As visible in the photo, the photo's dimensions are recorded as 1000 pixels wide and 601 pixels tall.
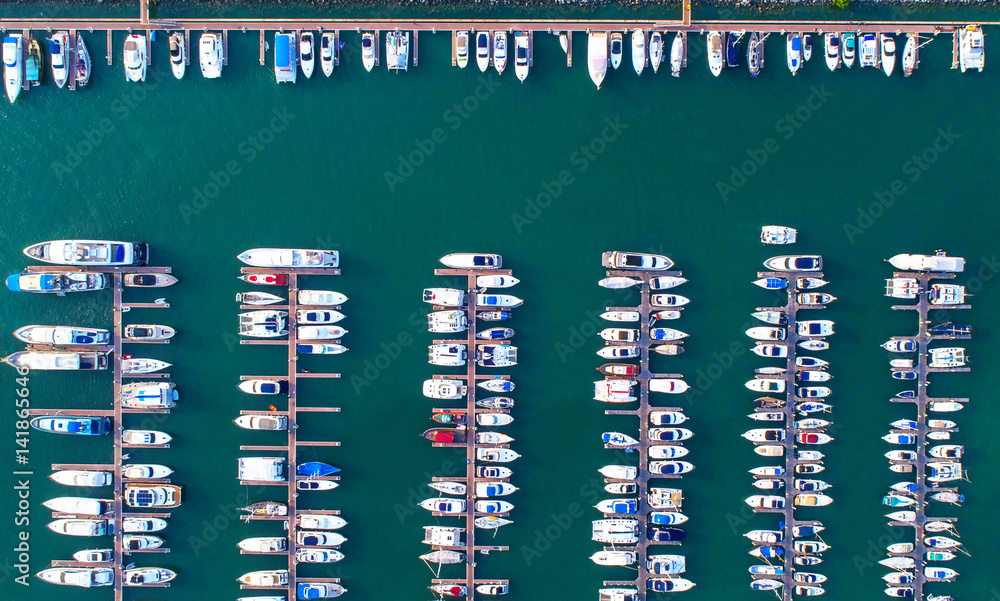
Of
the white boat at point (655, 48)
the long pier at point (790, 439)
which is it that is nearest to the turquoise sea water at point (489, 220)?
the white boat at point (655, 48)

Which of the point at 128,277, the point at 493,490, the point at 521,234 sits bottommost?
the point at 493,490

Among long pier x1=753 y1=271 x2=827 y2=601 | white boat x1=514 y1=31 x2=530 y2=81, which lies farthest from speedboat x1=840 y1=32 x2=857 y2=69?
white boat x1=514 y1=31 x2=530 y2=81

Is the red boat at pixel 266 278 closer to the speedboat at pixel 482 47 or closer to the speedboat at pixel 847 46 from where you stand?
the speedboat at pixel 482 47

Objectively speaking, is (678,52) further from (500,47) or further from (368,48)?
(368,48)

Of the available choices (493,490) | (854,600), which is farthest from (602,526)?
(854,600)

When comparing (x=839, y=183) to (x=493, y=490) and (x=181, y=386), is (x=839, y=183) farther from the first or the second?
(x=181, y=386)
